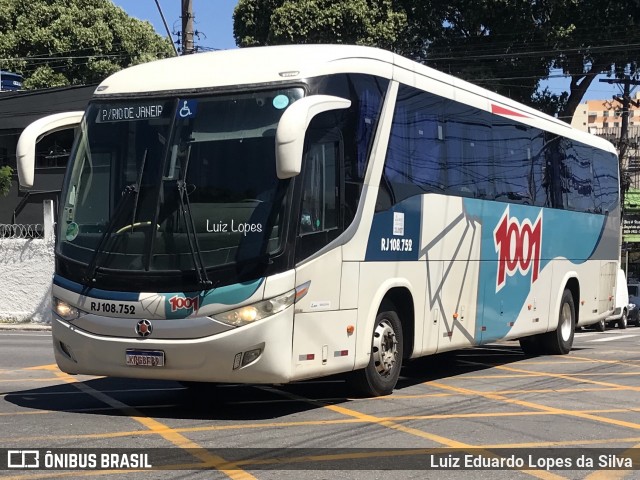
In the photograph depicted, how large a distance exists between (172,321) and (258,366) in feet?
2.90

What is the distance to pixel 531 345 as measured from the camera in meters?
16.8

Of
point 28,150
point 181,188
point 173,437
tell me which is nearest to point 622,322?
point 181,188

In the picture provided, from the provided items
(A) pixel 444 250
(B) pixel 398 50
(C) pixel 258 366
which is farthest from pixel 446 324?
(B) pixel 398 50

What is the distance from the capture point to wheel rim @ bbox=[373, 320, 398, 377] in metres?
10.6

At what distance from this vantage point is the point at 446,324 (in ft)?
39.8

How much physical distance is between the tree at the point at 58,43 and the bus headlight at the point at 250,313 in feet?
129

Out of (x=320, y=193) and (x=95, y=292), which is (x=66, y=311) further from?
(x=320, y=193)

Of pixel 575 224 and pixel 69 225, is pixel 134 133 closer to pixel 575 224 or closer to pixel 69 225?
pixel 69 225

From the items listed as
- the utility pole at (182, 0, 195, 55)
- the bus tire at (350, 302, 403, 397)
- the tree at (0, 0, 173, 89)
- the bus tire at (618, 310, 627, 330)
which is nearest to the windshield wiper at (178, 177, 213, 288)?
the bus tire at (350, 302, 403, 397)

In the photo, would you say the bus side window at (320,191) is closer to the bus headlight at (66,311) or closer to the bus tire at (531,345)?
the bus headlight at (66,311)

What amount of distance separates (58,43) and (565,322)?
118ft

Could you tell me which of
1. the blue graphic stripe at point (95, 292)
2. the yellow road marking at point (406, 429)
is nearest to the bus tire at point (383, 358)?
the yellow road marking at point (406, 429)

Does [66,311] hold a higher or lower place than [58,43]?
lower

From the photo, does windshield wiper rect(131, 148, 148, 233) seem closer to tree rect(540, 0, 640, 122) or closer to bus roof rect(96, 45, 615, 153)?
bus roof rect(96, 45, 615, 153)
